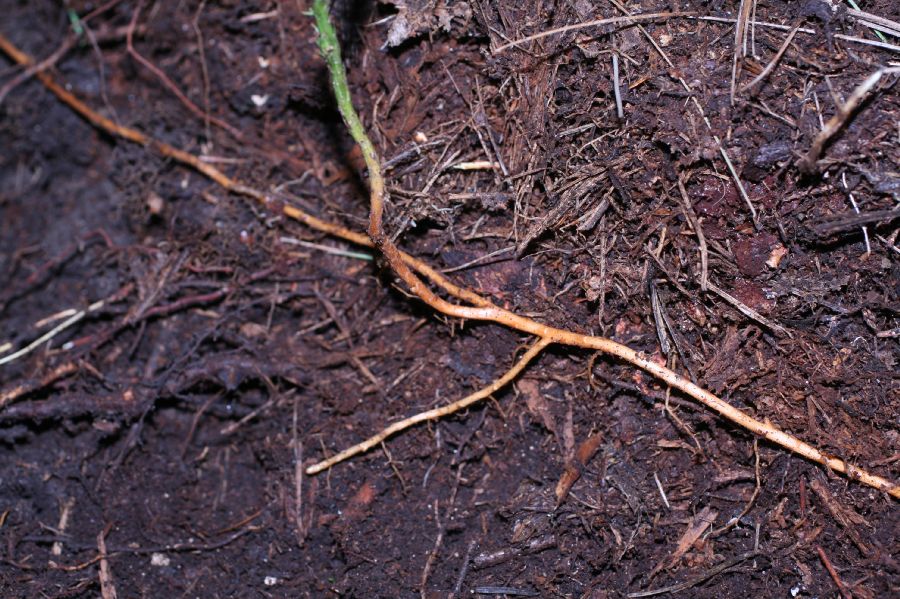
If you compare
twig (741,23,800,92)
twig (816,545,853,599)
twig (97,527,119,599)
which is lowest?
twig (97,527,119,599)

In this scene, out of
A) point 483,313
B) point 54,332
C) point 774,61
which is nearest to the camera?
point 774,61

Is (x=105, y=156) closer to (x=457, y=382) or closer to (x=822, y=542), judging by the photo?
(x=457, y=382)

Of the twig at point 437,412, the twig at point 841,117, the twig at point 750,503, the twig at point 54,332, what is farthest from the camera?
the twig at point 54,332

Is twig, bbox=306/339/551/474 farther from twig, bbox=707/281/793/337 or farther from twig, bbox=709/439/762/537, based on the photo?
twig, bbox=709/439/762/537

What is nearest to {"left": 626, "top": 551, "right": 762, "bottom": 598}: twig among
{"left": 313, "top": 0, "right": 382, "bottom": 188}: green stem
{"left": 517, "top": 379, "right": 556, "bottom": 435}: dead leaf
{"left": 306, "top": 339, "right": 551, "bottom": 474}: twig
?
{"left": 517, "top": 379, "right": 556, "bottom": 435}: dead leaf

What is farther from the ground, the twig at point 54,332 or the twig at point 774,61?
the twig at point 774,61

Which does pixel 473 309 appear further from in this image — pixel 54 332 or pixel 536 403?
pixel 54 332

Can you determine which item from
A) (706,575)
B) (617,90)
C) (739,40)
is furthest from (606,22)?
(706,575)

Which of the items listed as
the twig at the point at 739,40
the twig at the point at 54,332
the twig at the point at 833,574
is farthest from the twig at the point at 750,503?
the twig at the point at 54,332

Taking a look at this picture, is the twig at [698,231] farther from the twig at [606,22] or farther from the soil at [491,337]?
the twig at [606,22]
